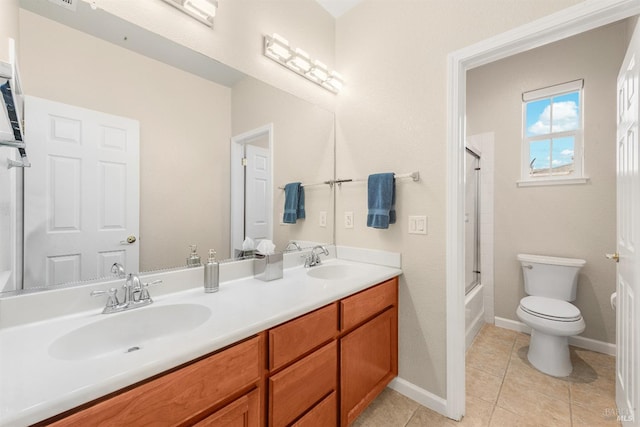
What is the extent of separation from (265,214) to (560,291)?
8.14 feet

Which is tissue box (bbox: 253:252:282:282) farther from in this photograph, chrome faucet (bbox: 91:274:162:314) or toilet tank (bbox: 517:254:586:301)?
toilet tank (bbox: 517:254:586:301)

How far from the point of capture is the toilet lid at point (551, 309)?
6.23 feet

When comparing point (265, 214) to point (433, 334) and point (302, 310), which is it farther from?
point (433, 334)

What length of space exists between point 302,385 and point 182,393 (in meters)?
0.51

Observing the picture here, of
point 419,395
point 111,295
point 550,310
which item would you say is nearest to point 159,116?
point 111,295

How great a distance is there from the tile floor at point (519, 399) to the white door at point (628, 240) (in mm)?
209

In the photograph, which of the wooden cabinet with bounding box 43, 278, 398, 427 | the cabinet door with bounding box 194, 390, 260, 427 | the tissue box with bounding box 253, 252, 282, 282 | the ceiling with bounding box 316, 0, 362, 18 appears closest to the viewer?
the wooden cabinet with bounding box 43, 278, 398, 427

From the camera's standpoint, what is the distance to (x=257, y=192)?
1691 millimetres

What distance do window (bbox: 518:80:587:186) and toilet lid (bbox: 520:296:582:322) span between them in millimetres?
1020

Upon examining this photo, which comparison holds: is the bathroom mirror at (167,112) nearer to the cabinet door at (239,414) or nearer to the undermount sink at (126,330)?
the undermount sink at (126,330)

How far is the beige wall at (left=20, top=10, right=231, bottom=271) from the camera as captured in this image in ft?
3.27

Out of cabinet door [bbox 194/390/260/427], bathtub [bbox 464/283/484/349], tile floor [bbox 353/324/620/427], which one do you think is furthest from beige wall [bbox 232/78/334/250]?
bathtub [bbox 464/283/484/349]

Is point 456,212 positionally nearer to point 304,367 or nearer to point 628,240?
point 628,240

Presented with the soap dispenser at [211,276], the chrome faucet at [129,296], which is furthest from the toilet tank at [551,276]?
the chrome faucet at [129,296]
